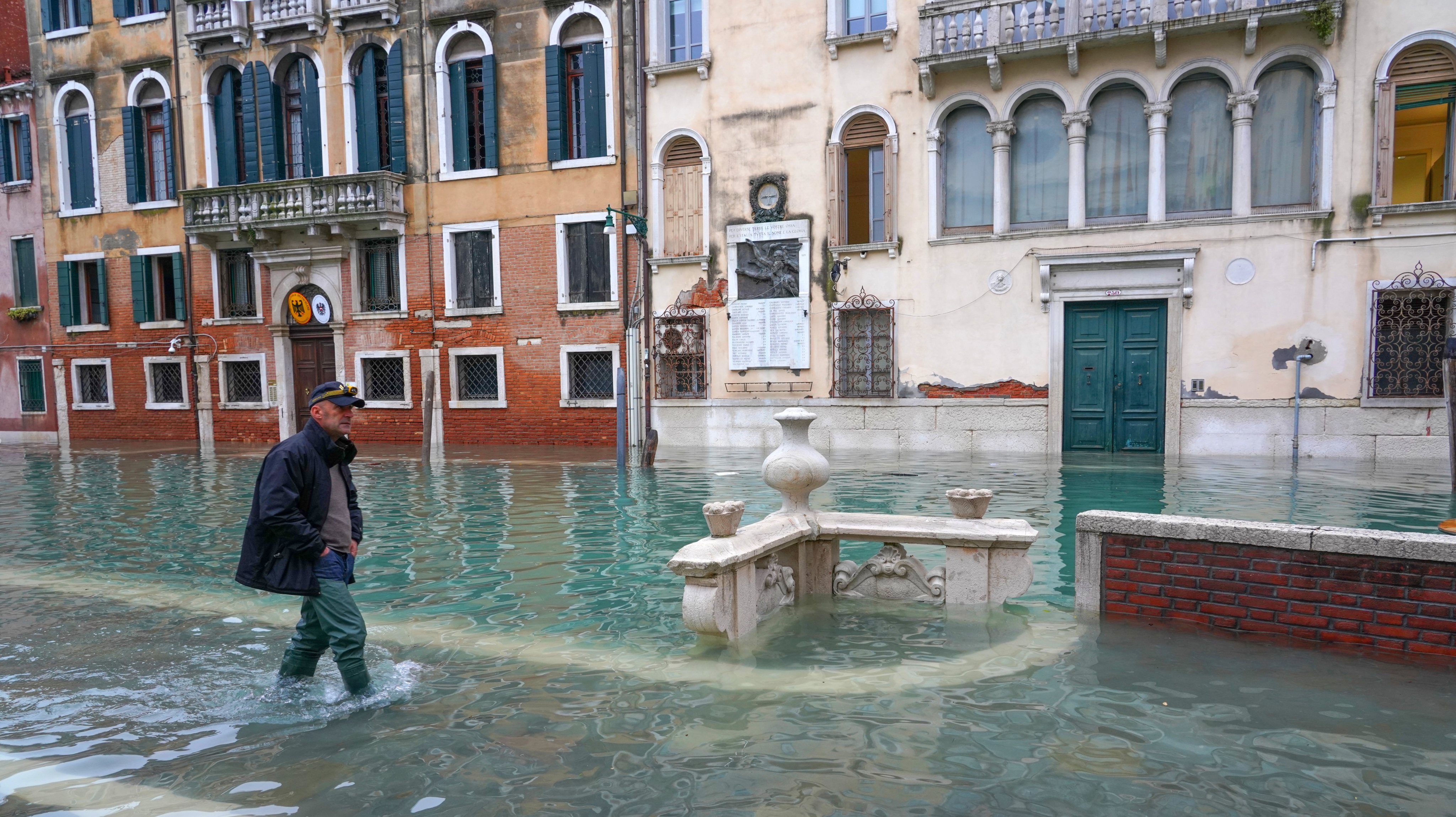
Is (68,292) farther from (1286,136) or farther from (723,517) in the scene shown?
(1286,136)

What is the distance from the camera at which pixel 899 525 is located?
20.0 feet

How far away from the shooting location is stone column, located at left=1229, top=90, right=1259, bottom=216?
1348 centimetres

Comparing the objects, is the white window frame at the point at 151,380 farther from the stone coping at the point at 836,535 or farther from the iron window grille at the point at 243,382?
the stone coping at the point at 836,535

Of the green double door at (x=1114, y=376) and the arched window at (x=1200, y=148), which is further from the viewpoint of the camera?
the green double door at (x=1114, y=376)

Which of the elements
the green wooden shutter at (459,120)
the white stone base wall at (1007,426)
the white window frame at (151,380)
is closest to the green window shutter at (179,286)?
the white window frame at (151,380)

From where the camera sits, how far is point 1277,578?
199 inches

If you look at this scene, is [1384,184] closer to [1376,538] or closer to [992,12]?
[992,12]

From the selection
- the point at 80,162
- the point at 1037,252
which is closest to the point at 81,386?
the point at 80,162

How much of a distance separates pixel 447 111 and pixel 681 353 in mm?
7038

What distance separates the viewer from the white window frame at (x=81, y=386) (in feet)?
73.2

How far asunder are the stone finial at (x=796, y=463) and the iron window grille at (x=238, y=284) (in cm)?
1856

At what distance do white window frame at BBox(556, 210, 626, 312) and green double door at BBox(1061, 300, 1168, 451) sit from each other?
321 inches

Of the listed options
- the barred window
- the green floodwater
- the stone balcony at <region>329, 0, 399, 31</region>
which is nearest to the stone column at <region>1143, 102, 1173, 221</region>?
the green floodwater

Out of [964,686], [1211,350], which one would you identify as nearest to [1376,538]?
[964,686]
